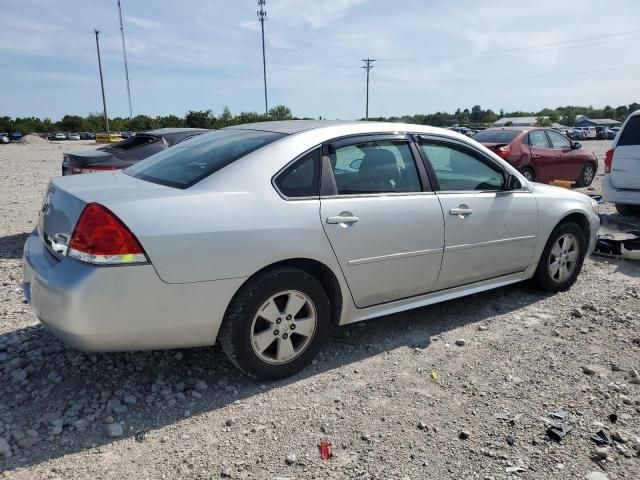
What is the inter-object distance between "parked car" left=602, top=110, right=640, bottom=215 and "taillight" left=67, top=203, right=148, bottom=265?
7.51 m

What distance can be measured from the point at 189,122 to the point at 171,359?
52.9m

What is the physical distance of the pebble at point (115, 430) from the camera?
2.65m

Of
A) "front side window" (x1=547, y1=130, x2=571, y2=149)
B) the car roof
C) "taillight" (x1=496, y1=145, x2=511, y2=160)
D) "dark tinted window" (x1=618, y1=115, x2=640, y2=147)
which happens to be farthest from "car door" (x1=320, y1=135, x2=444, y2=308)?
"front side window" (x1=547, y1=130, x2=571, y2=149)

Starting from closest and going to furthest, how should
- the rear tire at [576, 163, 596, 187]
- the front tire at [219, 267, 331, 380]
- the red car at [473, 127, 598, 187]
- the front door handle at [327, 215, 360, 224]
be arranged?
the front tire at [219, 267, 331, 380] → the front door handle at [327, 215, 360, 224] → the red car at [473, 127, 598, 187] → the rear tire at [576, 163, 596, 187]

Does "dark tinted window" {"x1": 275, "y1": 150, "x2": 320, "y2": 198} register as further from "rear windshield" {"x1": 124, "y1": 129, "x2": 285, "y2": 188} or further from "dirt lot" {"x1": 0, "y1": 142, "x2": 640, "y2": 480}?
"dirt lot" {"x1": 0, "y1": 142, "x2": 640, "y2": 480}

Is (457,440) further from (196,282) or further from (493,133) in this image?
(493,133)

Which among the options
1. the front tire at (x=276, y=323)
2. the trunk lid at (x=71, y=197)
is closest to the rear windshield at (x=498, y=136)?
the front tire at (x=276, y=323)

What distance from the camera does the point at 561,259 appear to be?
15.8ft

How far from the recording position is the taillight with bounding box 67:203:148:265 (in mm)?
2539

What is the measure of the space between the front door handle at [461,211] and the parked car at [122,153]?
135 inches

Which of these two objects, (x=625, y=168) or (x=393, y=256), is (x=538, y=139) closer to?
→ (x=625, y=168)

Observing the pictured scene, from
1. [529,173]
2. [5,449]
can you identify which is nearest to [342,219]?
[5,449]

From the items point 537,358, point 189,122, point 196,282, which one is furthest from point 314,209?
point 189,122

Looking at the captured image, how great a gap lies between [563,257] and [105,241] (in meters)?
4.05
